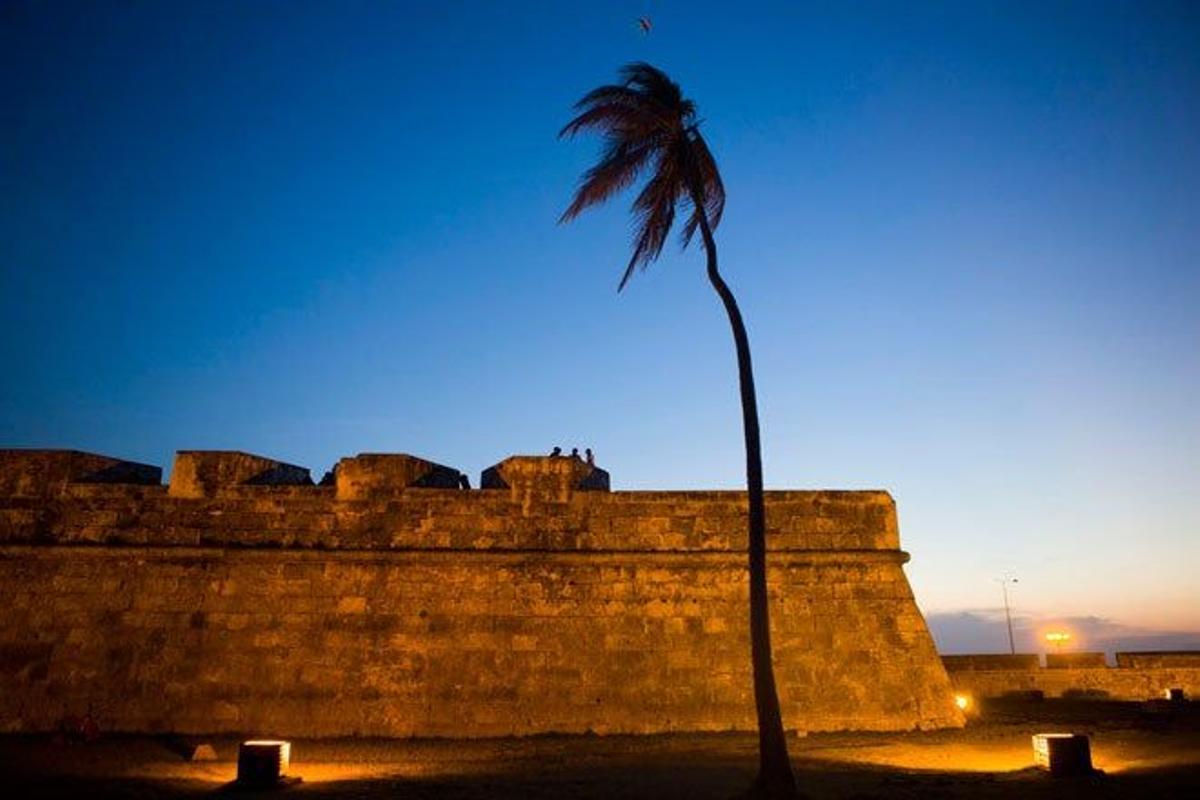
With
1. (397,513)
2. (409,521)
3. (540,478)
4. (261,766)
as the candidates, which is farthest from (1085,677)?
(261,766)

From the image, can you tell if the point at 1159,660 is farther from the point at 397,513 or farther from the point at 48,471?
the point at 48,471

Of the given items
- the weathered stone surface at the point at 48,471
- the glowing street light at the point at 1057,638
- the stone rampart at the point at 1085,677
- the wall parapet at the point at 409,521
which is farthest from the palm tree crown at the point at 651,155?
the glowing street light at the point at 1057,638

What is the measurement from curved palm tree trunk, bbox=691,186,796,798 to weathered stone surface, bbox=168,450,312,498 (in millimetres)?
8051

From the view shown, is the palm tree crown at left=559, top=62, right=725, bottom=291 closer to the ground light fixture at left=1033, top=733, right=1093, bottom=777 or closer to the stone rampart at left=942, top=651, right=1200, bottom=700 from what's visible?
the ground light fixture at left=1033, top=733, right=1093, bottom=777

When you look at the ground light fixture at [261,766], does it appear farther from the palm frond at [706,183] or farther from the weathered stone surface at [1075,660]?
the weathered stone surface at [1075,660]

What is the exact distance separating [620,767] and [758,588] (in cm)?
296

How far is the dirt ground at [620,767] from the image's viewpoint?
7418 millimetres

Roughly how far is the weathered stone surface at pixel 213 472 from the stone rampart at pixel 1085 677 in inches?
697

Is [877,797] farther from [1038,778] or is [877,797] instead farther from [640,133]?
[640,133]

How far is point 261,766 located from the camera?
25.5 feet

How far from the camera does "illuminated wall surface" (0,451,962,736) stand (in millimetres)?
10570

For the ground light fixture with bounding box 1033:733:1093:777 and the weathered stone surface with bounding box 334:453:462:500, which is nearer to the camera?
the ground light fixture with bounding box 1033:733:1093:777

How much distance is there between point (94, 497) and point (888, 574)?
1277 centimetres

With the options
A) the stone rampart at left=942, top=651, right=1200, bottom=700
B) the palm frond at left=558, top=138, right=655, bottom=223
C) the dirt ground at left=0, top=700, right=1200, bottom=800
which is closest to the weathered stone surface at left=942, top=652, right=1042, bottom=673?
the stone rampart at left=942, top=651, right=1200, bottom=700
